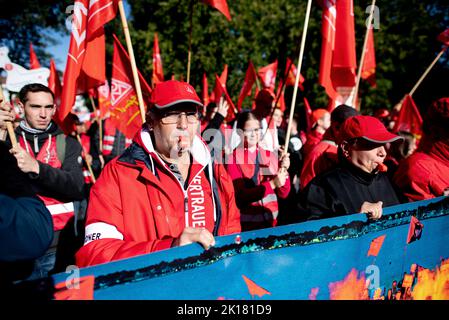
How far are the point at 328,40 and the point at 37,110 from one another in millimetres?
2779

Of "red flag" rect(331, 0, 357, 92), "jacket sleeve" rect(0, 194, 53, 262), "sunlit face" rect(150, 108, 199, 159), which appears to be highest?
"red flag" rect(331, 0, 357, 92)

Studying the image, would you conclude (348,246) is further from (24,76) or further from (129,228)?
(24,76)

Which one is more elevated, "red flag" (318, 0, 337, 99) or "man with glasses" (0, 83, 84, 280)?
"red flag" (318, 0, 337, 99)

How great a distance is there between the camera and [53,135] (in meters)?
2.86

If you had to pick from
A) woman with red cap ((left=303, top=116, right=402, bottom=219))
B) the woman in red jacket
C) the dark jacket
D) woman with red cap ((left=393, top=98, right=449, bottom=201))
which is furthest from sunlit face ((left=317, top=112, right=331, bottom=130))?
the dark jacket

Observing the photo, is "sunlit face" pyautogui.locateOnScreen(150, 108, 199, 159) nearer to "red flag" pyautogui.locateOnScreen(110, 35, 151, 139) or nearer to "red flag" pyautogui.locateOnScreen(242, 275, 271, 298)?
"red flag" pyautogui.locateOnScreen(242, 275, 271, 298)

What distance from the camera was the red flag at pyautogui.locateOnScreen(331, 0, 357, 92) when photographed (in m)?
3.67

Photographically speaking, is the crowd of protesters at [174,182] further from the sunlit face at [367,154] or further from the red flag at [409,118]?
the red flag at [409,118]

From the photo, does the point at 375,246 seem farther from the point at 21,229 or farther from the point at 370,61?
the point at 370,61

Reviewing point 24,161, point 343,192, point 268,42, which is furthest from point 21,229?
point 268,42

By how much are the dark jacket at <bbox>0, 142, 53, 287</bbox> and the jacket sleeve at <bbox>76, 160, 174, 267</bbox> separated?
1.26 ft

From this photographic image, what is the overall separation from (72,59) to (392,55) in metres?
16.4

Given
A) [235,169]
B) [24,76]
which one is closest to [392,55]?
[235,169]

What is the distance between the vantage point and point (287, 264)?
168 cm
